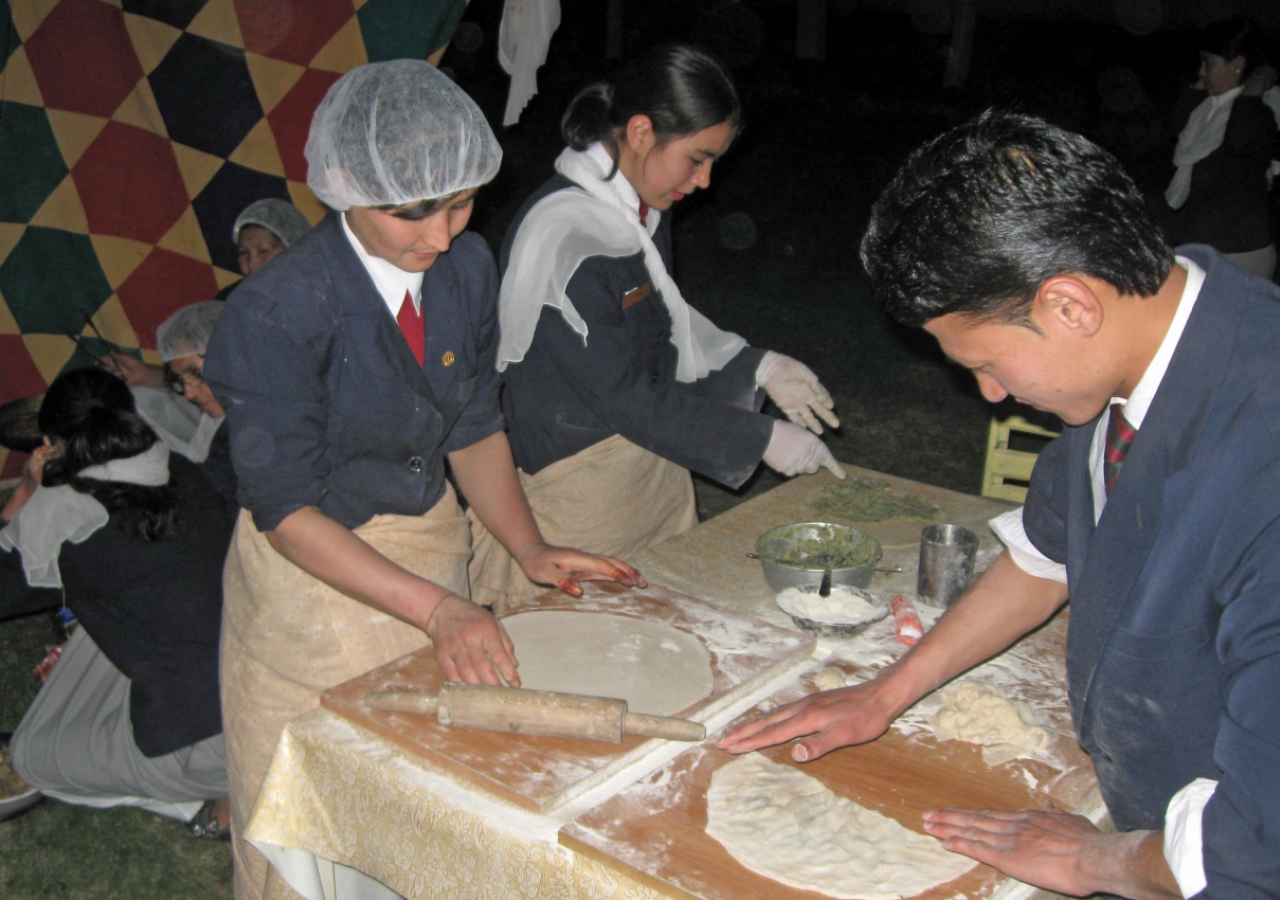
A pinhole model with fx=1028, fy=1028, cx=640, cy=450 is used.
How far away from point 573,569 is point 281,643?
1.99 feet

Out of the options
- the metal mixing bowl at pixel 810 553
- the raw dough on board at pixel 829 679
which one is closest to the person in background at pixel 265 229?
the metal mixing bowl at pixel 810 553

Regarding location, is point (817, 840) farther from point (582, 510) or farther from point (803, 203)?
point (803, 203)

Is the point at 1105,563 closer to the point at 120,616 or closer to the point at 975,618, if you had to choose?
the point at 975,618

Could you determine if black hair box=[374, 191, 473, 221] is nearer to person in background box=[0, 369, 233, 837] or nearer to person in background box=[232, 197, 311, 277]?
person in background box=[0, 369, 233, 837]

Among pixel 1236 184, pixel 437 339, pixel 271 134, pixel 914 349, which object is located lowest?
pixel 914 349

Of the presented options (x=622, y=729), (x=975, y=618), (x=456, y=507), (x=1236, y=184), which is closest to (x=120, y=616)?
(x=456, y=507)

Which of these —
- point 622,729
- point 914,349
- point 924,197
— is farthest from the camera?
point 914,349

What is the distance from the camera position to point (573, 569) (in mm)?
2191

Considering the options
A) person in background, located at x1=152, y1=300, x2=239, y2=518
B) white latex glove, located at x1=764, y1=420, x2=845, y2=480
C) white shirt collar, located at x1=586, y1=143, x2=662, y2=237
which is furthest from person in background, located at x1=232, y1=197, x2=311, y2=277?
white latex glove, located at x1=764, y1=420, x2=845, y2=480

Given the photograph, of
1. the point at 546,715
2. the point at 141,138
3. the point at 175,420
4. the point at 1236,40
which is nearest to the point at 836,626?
the point at 546,715

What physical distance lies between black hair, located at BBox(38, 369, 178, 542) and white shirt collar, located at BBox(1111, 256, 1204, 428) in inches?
97.2

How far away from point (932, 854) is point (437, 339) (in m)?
1.31

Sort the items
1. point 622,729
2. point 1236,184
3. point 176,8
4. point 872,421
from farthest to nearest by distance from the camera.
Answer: point 872,421, point 1236,184, point 176,8, point 622,729

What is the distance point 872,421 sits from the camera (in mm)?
6562
